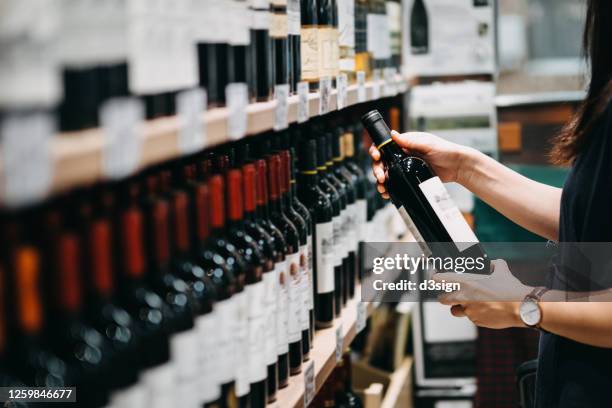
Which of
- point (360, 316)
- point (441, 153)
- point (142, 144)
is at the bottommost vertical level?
point (360, 316)

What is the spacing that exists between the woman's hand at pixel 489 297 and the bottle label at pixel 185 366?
2.33 ft

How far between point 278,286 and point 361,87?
967 millimetres

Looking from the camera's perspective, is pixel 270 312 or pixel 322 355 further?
pixel 322 355

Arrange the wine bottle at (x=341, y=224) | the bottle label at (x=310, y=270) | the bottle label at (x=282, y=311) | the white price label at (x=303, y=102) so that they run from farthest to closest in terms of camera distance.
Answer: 1. the wine bottle at (x=341, y=224)
2. the bottle label at (x=310, y=270)
3. the white price label at (x=303, y=102)
4. the bottle label at (x=282, y=311)

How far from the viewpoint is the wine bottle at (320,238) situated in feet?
6.73

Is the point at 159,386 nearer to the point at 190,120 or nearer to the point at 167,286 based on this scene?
the point at 167,286

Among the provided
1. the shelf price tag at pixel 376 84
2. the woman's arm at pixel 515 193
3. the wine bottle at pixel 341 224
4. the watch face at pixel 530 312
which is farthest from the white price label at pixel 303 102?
the shelf price tag at pixel 376 84

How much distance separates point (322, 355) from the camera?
6.29ft

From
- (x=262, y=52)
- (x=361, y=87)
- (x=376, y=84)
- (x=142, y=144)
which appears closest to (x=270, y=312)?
(x=262, y=52)

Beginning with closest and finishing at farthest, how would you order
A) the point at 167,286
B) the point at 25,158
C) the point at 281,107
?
the point at 25,158
the point at 167,286
the point at 281,107

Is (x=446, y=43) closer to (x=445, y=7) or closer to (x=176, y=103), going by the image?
(x=445, y=7)

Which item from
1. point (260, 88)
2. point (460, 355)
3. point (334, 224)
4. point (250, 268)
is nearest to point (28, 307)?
point (250, 268)

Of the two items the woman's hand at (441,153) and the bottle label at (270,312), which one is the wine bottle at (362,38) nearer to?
the woman's hand at (441,153)

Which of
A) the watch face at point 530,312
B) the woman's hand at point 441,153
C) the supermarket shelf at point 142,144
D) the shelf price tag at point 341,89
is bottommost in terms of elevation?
the watch face at point 530,312
